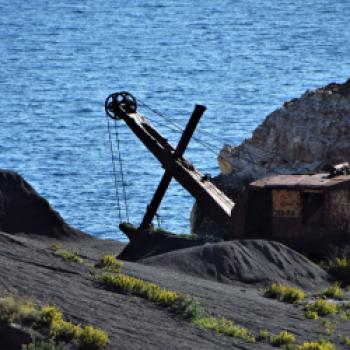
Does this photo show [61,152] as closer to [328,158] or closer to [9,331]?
[328,158]

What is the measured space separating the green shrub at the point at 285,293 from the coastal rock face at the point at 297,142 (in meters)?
19.2

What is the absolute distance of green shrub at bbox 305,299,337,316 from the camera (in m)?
31.6

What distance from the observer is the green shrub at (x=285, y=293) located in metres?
33.2

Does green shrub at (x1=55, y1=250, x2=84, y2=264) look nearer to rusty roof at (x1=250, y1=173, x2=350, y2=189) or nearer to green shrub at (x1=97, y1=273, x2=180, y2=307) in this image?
green shrub at (x1=97, y1=273, x2=180, y2=307)

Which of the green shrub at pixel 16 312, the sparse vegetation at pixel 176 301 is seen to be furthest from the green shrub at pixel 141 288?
the green shrub at pixel 16 312

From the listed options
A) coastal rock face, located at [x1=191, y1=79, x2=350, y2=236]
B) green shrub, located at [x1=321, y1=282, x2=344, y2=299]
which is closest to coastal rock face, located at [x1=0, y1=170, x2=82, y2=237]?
coastal rock face, located at [x1=191, y1=79, x2=350, y2=236]

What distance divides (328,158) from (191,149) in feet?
131

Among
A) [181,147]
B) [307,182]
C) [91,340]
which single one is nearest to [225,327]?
[91,340]

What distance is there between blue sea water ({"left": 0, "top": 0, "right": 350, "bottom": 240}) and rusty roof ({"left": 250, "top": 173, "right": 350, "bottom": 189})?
12863 mm

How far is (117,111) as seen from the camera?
155 feet

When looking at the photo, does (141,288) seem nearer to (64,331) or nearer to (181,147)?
(64,331)

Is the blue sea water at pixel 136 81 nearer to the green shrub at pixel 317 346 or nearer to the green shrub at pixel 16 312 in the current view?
the green shrub at pixel 317 346

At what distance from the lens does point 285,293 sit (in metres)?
33.4

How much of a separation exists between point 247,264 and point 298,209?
374 centimetres
